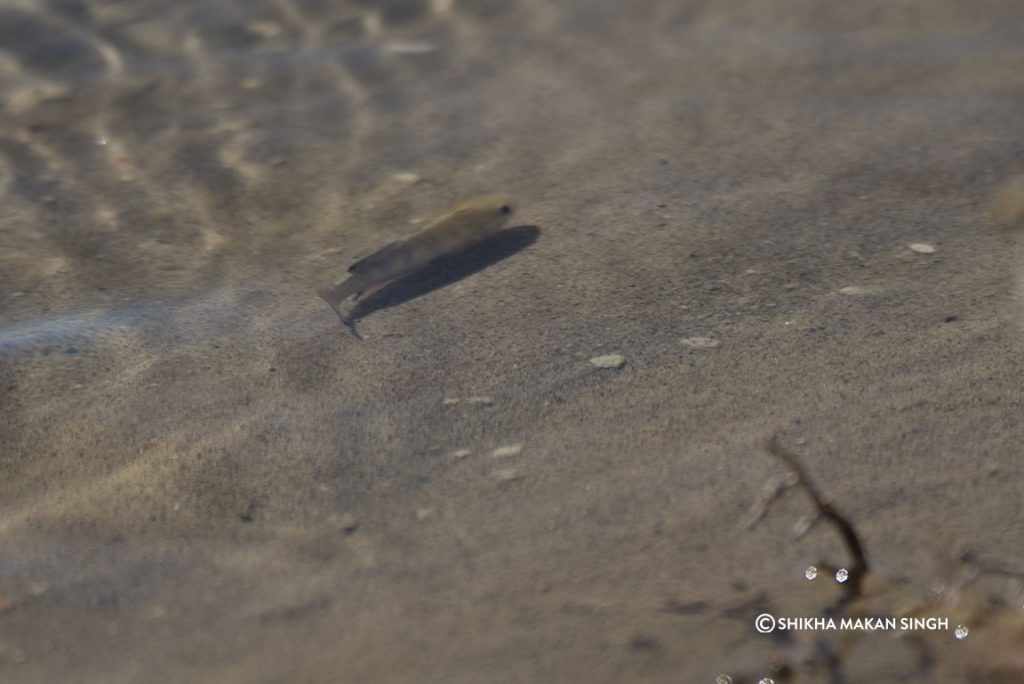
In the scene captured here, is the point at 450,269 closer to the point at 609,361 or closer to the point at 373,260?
the point at 373,260

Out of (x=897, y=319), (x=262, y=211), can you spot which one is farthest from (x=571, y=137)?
(x=897, y=319)

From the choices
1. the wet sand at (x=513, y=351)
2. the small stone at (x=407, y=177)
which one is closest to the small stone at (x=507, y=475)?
the wet sand at (x=513, y=351)

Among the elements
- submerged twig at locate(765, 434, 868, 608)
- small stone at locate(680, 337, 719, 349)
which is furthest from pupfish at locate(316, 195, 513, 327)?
submerged twig at locate(765, 434, 868, 608)

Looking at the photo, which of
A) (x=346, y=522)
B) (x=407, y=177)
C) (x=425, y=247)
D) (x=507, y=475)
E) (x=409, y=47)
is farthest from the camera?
(x=409, y=47)

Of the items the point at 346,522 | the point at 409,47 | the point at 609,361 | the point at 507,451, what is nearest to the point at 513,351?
the point at 609,361

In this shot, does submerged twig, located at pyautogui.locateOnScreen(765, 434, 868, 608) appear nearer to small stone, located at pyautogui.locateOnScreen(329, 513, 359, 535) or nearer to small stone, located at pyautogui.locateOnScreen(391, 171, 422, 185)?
small stone, located at pyautogui.locateOnScreen(329, 513, 359, 535)

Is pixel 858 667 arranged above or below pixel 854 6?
below

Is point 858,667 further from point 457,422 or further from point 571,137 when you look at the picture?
point 571,137

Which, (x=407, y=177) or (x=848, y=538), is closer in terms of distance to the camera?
(x=848, y=538)

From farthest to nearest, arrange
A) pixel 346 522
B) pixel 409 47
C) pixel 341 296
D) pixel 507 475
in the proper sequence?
pixel 409 47, pixel 341 296, pixel 507 475, pixel 346 522
